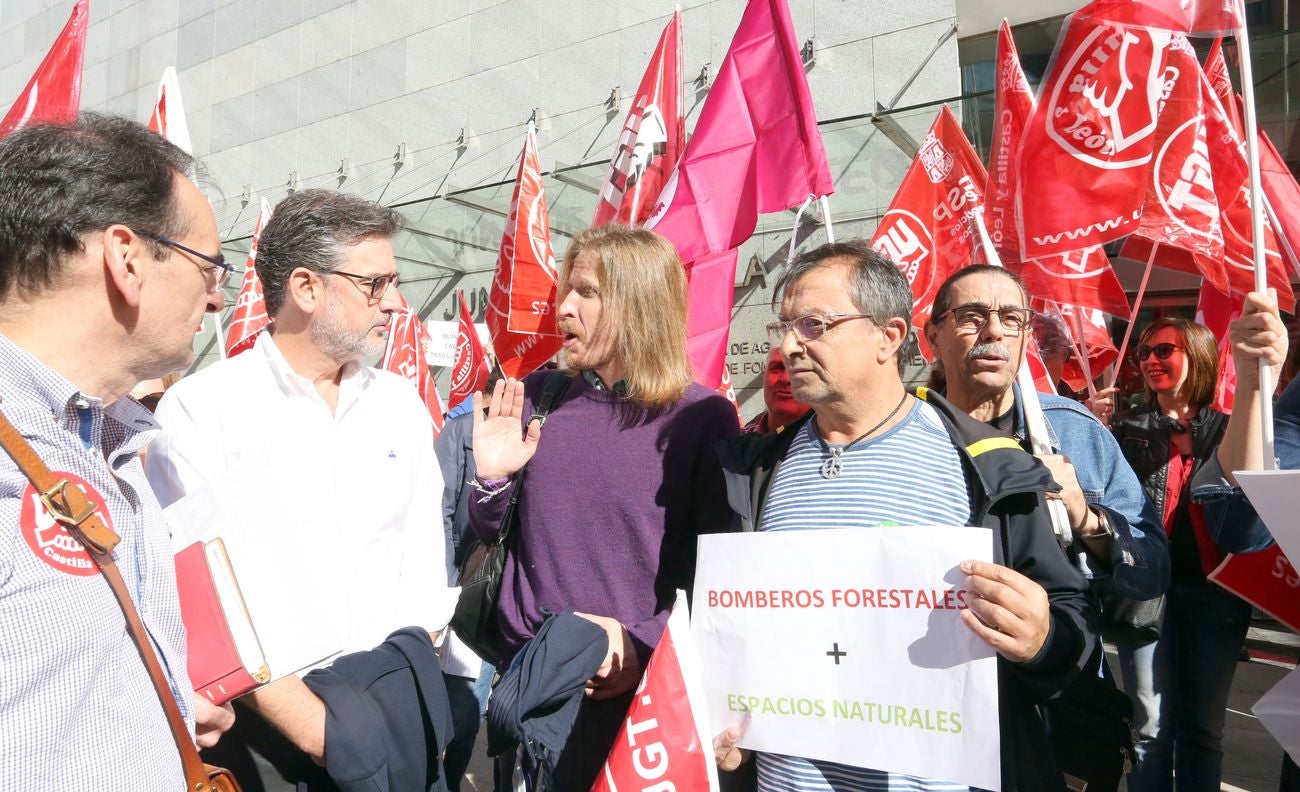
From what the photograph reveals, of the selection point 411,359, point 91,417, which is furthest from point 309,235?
point 411,359

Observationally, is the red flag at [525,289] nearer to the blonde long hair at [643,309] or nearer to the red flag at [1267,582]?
the blonde long hair at [643,309]

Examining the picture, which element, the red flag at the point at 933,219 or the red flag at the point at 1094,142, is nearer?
the red flag at the point at 1094,142

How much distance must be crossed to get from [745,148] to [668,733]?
310 cm

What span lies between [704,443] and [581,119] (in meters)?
9.72

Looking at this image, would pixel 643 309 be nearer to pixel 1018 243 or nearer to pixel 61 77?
pixel 1018 243

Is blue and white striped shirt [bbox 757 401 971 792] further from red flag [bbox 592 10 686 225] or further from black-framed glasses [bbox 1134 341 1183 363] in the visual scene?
red flag [bbox 592 10 686 225]

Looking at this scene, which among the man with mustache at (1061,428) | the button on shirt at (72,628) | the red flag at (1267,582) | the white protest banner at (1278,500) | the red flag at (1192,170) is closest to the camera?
the button on shirt at (72,628)

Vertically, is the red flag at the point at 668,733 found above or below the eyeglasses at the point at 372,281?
below

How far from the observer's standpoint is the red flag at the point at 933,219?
17.8 feet

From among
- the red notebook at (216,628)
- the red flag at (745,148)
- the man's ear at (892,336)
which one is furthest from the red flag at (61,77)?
the man's ear at (892,336)

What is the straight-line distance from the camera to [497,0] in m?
12.2

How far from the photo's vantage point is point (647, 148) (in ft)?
18.4

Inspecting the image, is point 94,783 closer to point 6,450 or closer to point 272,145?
point 6,450

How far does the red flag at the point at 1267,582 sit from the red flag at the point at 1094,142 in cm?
118
